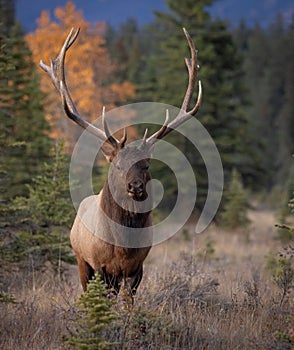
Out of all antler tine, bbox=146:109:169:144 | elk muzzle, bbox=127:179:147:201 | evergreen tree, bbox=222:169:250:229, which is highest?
antler tine, bbox=146:109:169:144

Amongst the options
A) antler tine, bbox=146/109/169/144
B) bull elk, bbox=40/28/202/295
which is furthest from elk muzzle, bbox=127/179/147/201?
antler tine, bbox=146/109/169/144

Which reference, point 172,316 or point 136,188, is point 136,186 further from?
point 172,316

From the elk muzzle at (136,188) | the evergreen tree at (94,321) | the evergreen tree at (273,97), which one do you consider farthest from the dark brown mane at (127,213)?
the evergreen tree at (273,97)

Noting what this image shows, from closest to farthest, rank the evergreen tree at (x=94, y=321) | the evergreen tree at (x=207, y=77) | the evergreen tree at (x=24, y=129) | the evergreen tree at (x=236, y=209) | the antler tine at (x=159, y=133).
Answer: the evergreen tree at (x=94, y=321)
the antler tine at (x=159, y=133)
the evergreen tree at (x=24, y=129)
the evergreen tree at (x=236, y=209)
the evergreen tree at (x=207, y=77)

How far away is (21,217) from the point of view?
760cm

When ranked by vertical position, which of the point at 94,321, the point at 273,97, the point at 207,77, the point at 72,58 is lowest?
the point at 94,321

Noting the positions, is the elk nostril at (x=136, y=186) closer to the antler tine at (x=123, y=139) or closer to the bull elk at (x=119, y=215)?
the bull elk at (x=119, y=215)

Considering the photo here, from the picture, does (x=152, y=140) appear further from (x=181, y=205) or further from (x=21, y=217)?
(x=181, y=205)

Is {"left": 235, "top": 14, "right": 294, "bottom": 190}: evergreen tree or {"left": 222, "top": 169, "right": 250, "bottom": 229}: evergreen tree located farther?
{"left": 235, "top": 14, "right": 294, "bottom": 190}: evergreen tree

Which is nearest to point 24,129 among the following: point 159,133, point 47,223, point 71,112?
point 47,223

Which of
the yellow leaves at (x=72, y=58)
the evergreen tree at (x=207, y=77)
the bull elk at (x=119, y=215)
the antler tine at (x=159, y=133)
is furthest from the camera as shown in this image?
the yellow leaves at (x=72, y=58)

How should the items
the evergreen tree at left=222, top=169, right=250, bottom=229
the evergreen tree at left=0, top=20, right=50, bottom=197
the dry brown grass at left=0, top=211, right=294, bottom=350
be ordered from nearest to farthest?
the dry brown grass at left=0, top=211, right=294, bottom=350 < the evergreen tree at left=0, top=20, right=50, bottom=197 < the evergreen tree at left=222, top=169, right=250, bottom=229

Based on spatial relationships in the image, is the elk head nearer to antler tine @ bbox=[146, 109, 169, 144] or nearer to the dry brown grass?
antler tine @ bbox=[146, 109, 169, 144]

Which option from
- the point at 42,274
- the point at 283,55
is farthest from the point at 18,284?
the point at 283,55
